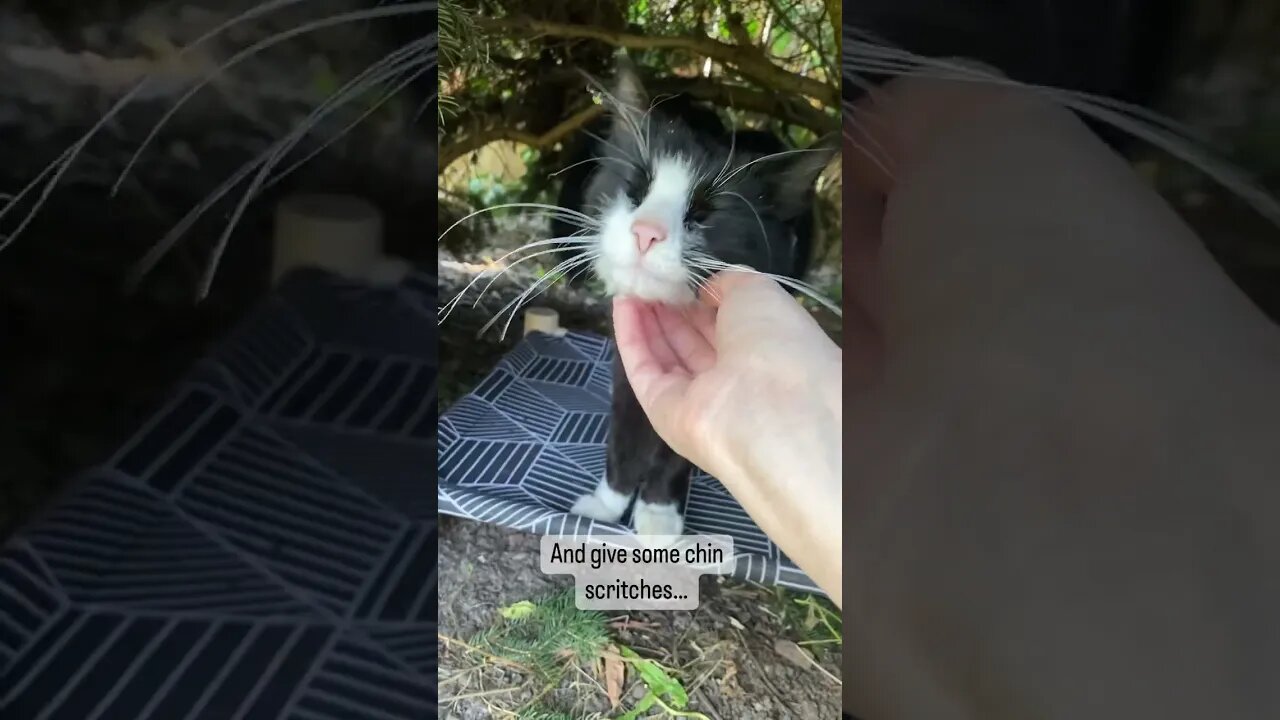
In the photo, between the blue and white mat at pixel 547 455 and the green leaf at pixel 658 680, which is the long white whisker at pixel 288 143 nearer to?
the blue and white mat at pixel 547 455

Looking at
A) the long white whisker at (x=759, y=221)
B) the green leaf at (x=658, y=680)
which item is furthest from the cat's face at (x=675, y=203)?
the green leaf at (x=658, y=680)

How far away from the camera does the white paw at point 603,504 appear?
0.51 meters

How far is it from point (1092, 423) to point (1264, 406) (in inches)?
3.6

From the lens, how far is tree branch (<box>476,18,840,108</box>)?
47cm

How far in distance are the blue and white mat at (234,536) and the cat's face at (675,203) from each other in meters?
0.14

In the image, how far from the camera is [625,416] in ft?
1.74

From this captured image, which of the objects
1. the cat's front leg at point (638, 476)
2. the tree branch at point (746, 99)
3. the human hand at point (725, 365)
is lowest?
the cat's front leg at point (638, 476)

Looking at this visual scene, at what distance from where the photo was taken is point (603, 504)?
52cm

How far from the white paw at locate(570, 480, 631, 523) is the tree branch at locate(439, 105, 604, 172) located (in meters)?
0.22

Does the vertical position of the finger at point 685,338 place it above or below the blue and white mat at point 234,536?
above

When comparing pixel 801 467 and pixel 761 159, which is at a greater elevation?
pixel 761 159

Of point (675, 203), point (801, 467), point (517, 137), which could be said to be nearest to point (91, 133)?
point (517, 137)

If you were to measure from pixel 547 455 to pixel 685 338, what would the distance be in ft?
0.42

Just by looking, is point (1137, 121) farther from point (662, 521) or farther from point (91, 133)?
point (91, 133)
